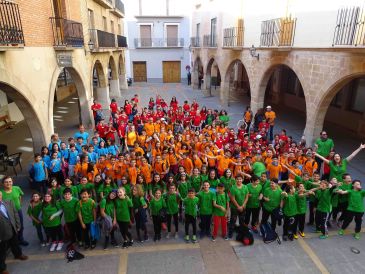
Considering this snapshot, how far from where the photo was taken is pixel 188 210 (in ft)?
20.6

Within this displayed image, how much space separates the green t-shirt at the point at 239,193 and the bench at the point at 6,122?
1362cm

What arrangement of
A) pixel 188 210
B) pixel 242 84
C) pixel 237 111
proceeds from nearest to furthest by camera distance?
pixel 188 210 < pixel 237 111 < pixel 242 84

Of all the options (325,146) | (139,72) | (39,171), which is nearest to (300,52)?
(325,146)

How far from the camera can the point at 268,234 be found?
6.50m

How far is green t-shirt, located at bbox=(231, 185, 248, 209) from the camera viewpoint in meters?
6.32

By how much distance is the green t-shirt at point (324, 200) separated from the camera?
6367 mm

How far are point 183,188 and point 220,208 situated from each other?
0.97m

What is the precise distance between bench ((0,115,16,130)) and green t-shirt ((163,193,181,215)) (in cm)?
1253

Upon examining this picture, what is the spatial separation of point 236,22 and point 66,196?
14862 mm

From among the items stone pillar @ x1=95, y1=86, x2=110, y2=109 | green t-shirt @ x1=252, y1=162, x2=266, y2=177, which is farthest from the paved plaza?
stone pillar @ x1=95, y1=86, x2=110, y2=109


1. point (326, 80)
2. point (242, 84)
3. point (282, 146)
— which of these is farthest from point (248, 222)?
point (242, 84)

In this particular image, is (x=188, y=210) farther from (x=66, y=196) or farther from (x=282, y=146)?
(x=282, y=146)

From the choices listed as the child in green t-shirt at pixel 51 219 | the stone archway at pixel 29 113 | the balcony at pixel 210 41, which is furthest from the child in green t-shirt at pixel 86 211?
the balcony at pixel 210 41

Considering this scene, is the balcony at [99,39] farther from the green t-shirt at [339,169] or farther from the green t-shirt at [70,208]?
the green t-shirt at [339,169]
